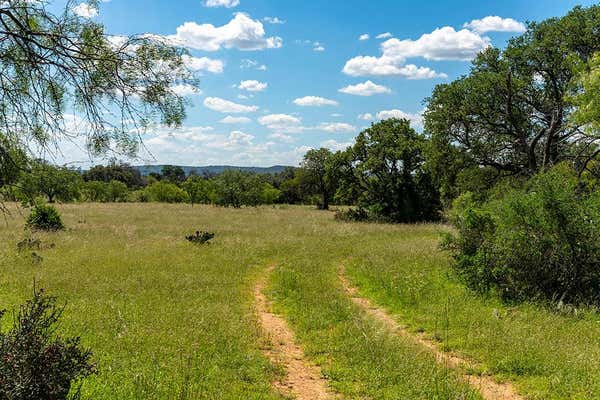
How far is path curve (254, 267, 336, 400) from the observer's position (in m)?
6.12

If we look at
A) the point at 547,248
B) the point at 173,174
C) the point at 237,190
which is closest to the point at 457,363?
the point at 547,248

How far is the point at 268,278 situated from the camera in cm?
1403

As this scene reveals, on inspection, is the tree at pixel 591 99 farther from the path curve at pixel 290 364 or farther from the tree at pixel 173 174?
the tree at pixel 173 174

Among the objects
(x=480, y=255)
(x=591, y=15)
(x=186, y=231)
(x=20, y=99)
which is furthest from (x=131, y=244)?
(x=591, y=15)

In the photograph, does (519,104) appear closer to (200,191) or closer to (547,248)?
(547,248)

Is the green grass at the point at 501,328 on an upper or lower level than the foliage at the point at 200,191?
lower

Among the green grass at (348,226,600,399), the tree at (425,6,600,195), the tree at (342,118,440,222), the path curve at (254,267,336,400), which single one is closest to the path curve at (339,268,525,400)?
the green grass at (348,226,600,399)

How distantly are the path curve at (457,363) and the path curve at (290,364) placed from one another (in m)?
2.08

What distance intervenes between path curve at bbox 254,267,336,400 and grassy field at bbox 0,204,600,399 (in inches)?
7.4

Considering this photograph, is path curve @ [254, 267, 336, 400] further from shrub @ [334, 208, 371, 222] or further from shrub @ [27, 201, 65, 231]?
shrub @ [334, 208, 371, 222]

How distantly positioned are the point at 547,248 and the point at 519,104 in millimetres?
14407

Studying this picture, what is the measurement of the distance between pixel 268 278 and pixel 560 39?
18.2m

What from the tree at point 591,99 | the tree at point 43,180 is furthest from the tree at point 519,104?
the tree at point 43,180

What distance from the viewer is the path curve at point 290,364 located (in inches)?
241
